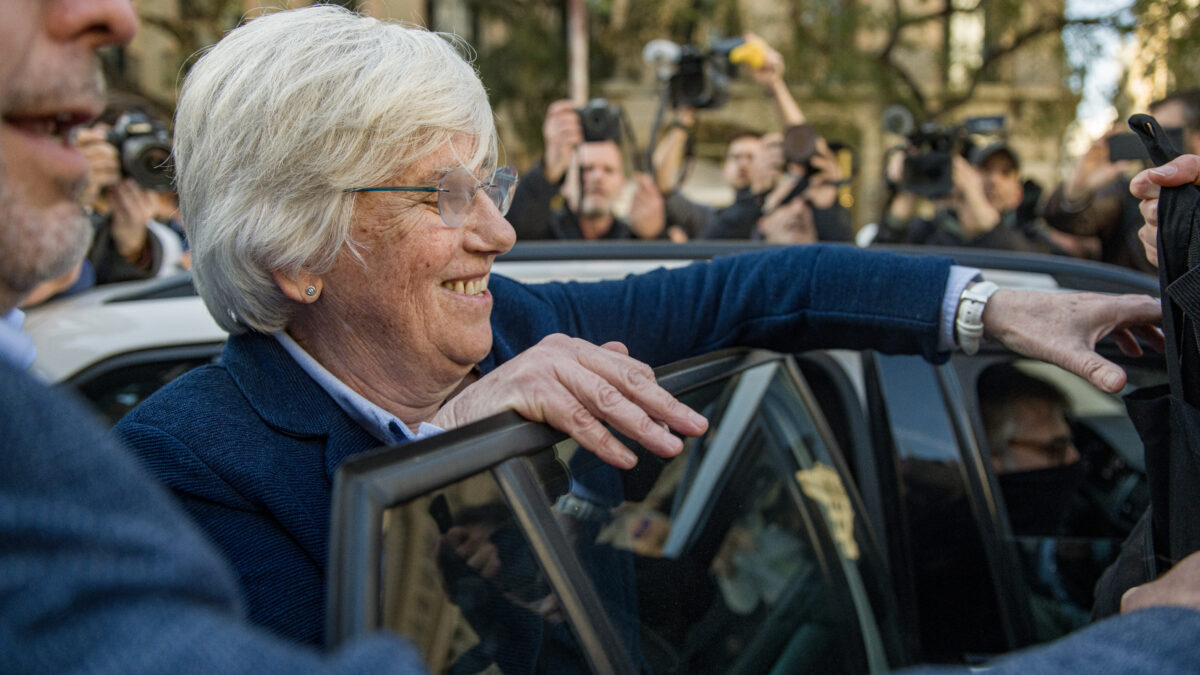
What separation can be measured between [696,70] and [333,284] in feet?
11.1

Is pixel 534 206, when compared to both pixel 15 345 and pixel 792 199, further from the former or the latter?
pixel 15 345

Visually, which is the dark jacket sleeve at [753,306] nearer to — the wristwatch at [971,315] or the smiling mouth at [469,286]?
the wristwatch at [971,315]

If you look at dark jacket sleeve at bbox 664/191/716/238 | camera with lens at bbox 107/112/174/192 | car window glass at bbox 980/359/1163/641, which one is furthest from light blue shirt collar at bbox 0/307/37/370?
dark jacket sleeve at bbox 664/191/716/238

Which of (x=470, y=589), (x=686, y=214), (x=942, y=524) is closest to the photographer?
(x=470, y=589)

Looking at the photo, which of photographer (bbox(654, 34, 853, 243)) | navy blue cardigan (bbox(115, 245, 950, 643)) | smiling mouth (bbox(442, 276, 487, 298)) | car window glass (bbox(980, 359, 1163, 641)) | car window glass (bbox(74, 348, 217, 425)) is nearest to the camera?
navy blue cardigan (bbox(115, 245, 950, 643))

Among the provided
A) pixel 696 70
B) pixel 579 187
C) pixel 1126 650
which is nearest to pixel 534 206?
pixel 579 187

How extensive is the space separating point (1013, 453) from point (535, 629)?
1562 millimetres

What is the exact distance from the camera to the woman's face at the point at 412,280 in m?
1.50

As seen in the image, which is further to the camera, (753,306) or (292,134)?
(753,306)

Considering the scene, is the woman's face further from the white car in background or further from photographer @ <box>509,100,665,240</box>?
photographer @ <box>509,100,665,240</box>

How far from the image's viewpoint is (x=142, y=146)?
3619mm

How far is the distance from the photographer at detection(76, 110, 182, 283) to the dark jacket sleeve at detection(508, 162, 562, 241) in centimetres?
137

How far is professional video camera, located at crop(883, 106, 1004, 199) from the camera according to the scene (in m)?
4.41

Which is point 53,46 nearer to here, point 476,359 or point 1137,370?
point 476,359
